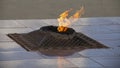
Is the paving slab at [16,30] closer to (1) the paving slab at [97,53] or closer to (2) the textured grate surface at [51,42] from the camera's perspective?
(2) the textured grate surface at [51,42]

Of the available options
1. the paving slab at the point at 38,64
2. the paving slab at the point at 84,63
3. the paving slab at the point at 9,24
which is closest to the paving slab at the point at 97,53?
the paving slab at the point at 84,63


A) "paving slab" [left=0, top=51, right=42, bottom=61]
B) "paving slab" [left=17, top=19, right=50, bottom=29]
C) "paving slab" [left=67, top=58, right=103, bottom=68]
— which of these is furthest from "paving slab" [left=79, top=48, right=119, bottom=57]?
"paving slab" [left=17, top=19, right=50, bottom=29]

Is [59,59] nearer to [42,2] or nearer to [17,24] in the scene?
[17,24]

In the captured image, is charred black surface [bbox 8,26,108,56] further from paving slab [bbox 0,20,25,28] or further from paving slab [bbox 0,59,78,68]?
paving slab [bbox 0,20,25,28]

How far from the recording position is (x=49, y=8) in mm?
14617

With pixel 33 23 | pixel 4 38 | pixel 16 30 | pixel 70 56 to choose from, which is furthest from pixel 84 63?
pixel 33 23

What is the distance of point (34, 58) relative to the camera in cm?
827

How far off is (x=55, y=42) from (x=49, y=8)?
5.66 m

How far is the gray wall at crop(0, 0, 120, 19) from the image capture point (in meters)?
13.1

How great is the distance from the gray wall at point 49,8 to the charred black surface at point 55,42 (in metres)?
3.24

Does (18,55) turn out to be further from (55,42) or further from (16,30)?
(16,30)

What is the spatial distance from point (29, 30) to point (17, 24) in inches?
32.2

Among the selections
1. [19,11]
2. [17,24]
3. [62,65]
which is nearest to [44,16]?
[19,11]

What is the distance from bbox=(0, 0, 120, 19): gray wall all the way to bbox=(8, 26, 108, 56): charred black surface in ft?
10.6
